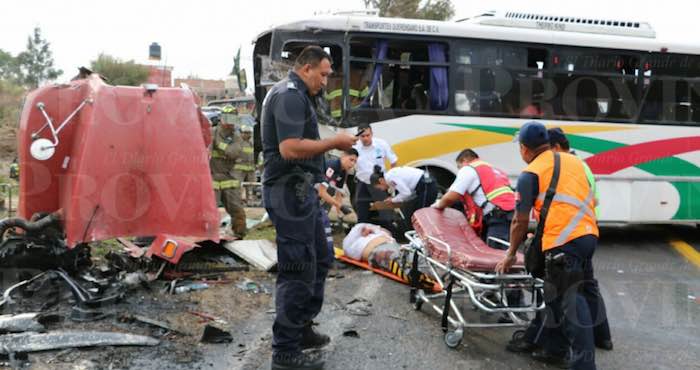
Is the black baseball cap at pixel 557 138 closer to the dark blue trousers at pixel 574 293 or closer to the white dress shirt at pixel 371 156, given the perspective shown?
the dark blue trousers at pixel 574 293

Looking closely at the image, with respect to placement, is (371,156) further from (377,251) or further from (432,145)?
(377,251)

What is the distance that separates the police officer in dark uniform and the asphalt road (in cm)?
38

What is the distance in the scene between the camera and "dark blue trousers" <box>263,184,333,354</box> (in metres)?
3.55

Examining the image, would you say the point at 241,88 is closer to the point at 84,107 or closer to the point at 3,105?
the point at 84,107

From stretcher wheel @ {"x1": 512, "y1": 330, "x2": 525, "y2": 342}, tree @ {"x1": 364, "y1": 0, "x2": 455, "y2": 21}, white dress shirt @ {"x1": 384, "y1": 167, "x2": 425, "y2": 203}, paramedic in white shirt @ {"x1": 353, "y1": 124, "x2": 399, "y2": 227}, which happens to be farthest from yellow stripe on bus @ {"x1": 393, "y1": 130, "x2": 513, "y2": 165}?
tree @ {"x1": 364, "y1": 0, "x2": 455, "y2": 21}

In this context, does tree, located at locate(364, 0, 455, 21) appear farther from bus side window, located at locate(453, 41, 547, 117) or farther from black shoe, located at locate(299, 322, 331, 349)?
black shoe, located at locate(299, 322, 331, 349)

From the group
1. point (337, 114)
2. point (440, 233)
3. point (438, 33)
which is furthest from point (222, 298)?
point (438, 33)

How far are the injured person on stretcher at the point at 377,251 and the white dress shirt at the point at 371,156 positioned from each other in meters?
1.30

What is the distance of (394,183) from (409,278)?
2.00 metres

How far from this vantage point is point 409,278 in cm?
540

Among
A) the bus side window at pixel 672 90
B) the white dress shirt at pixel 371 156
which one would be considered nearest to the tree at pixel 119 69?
the white dress shirt at pixel 371 156

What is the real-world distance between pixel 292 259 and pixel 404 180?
3766 millimetres

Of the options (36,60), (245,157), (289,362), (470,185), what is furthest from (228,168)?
(36,60)

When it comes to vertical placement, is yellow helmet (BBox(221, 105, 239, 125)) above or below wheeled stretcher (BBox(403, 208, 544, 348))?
above
